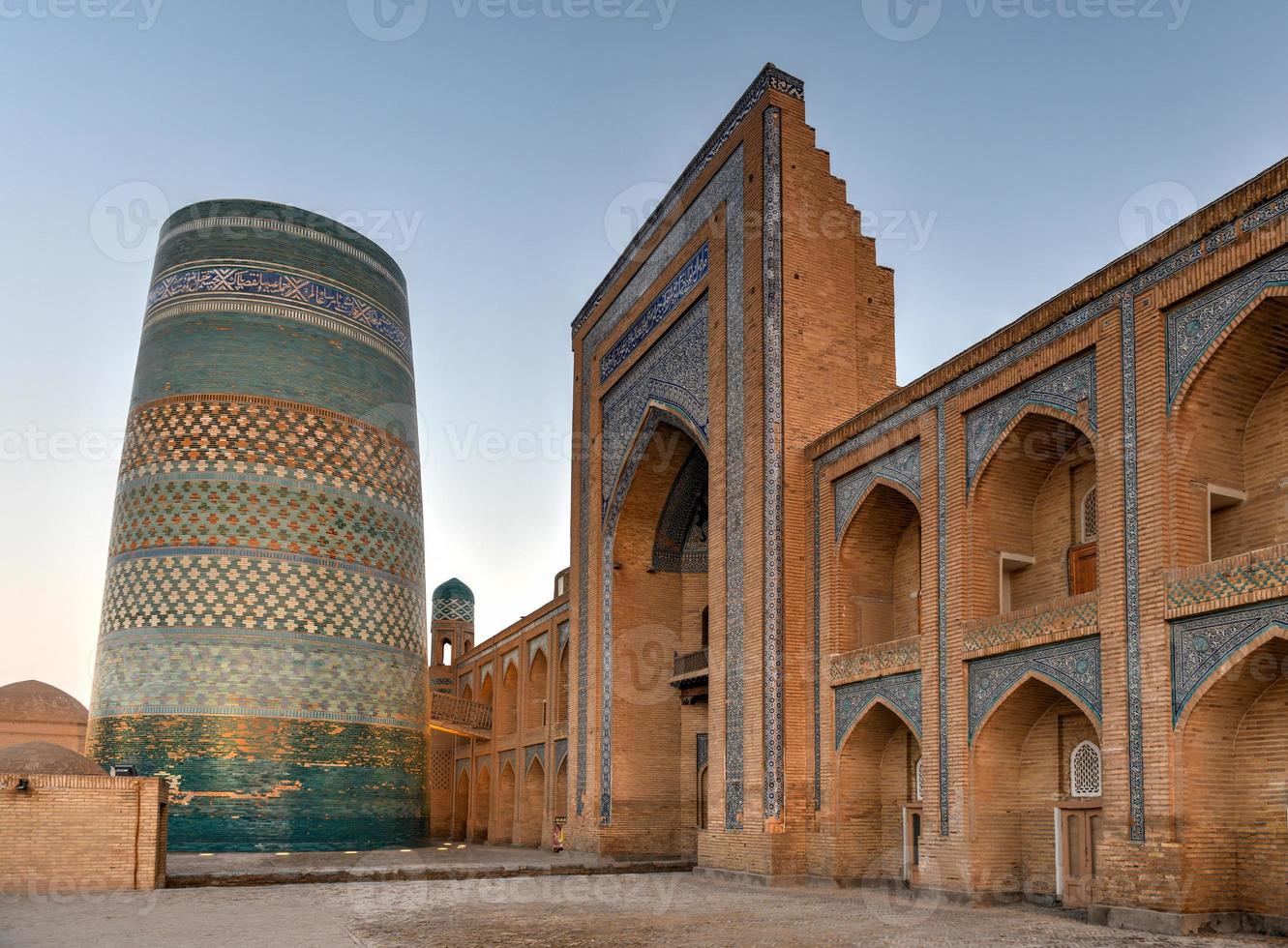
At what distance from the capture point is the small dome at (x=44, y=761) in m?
10.4

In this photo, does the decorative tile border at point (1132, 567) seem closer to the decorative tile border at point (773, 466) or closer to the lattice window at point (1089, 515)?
the lattice window at point (1089, 515)

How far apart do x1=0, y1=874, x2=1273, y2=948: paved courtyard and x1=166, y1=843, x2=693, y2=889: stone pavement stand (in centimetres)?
88

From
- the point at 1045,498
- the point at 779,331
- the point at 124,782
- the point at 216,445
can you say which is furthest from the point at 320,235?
the point at 1045,498

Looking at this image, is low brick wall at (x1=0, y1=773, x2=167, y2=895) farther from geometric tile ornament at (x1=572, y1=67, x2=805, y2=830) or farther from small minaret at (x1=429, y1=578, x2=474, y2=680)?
small minaret at (x1=429, y1=578, x2=474, y2=680)

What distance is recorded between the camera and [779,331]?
39.1 feet

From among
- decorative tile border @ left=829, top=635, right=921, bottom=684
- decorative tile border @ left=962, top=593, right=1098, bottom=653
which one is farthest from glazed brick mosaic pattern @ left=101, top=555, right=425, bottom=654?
decorative tile border @ left=962, top=593, right=1098, bottom=653

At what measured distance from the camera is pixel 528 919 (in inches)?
315

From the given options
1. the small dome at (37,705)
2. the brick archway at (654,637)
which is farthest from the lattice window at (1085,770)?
the small dome at (37,705)

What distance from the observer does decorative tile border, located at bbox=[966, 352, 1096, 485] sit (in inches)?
326

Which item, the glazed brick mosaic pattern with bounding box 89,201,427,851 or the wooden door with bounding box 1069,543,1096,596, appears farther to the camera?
the glazed brick mosaic pattern with bounding box 89,201,427,851

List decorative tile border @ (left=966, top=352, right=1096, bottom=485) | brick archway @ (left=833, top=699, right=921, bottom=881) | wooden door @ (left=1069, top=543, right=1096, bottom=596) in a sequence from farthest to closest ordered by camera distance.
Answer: brick archway @ (left=833, top=699, right=921, bottom=881)
wooden door @ (left=1069, top=543, right=1096, bottom=596)
decorative tile border @ (left=966, top=352, right=1096, bottom=485)

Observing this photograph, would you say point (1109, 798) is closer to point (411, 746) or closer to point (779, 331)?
point (779, 331)

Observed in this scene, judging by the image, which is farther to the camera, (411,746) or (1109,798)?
(411,746)

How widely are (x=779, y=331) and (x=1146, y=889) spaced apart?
6.28m
